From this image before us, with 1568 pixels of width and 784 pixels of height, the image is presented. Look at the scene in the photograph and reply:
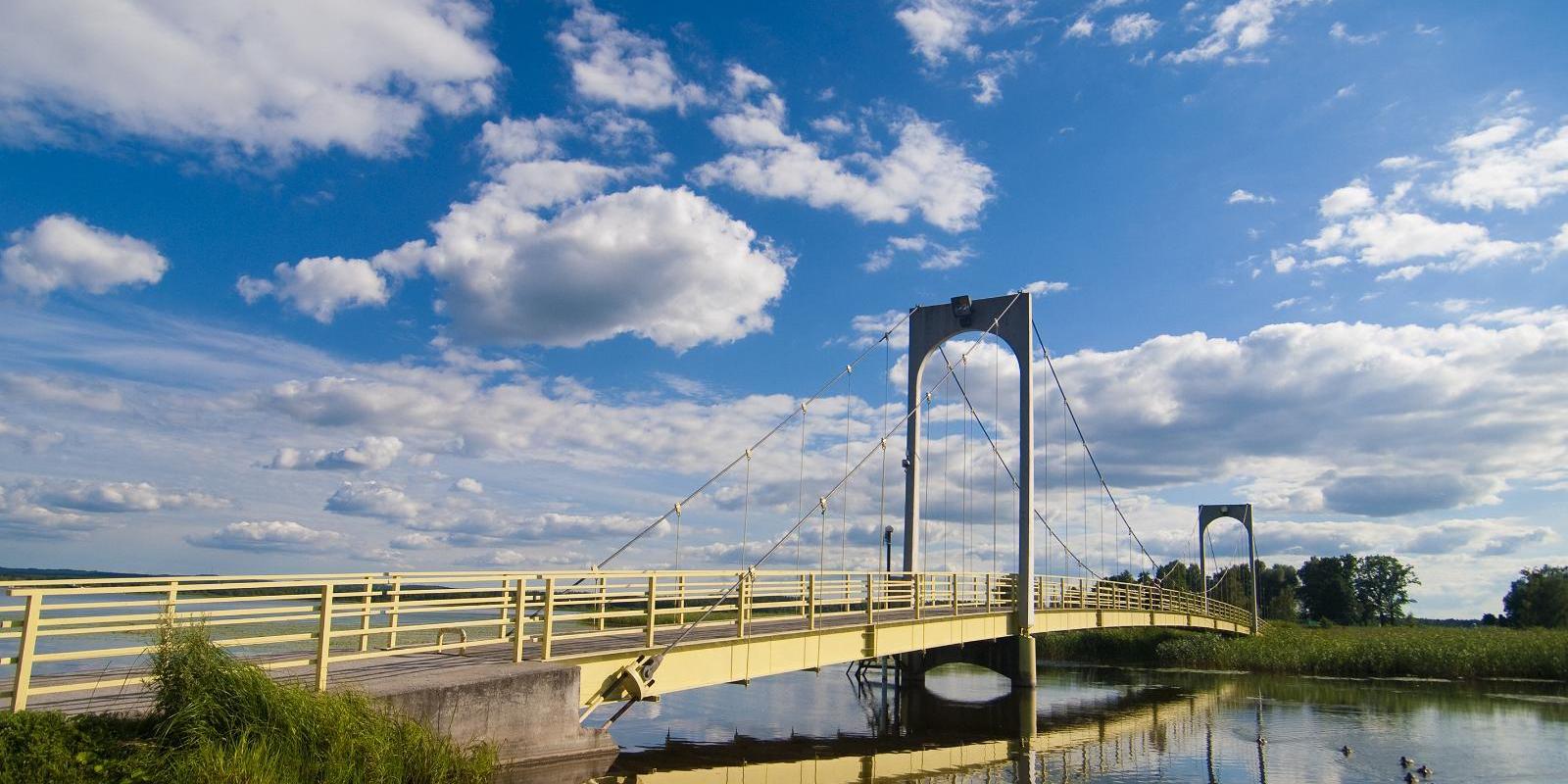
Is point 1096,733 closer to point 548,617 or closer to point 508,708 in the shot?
point 548,617

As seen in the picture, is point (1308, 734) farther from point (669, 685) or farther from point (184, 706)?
point (184, 706)

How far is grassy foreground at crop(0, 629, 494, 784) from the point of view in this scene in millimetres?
8219

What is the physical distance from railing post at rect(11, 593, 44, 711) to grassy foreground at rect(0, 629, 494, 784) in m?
0.37

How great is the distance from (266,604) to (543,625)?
11.4ft

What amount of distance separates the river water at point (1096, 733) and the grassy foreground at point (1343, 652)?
59.2 inches

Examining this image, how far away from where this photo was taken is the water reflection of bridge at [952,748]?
1558 cm

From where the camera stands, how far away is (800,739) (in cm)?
1920

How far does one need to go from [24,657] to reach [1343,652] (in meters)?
40.9

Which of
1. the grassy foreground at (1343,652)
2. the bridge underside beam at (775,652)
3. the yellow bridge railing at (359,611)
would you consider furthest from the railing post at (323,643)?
the grassy foreground at (1343,652)

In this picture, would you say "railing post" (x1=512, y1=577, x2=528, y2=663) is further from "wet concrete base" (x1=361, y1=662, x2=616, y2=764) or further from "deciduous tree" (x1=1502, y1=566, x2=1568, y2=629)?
"deciduous tree" (x1=1502, y1=566, x2=1568, y2=629)

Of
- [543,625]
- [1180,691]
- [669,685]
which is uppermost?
[543,625]

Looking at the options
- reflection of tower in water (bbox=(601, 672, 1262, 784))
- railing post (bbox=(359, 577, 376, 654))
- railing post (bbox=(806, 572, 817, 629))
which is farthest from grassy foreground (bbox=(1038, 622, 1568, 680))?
railing post (bbox=(359, 577, 376, 654))

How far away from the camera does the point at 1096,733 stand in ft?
71.9

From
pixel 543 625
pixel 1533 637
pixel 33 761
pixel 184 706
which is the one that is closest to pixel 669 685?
pixel 543 625
